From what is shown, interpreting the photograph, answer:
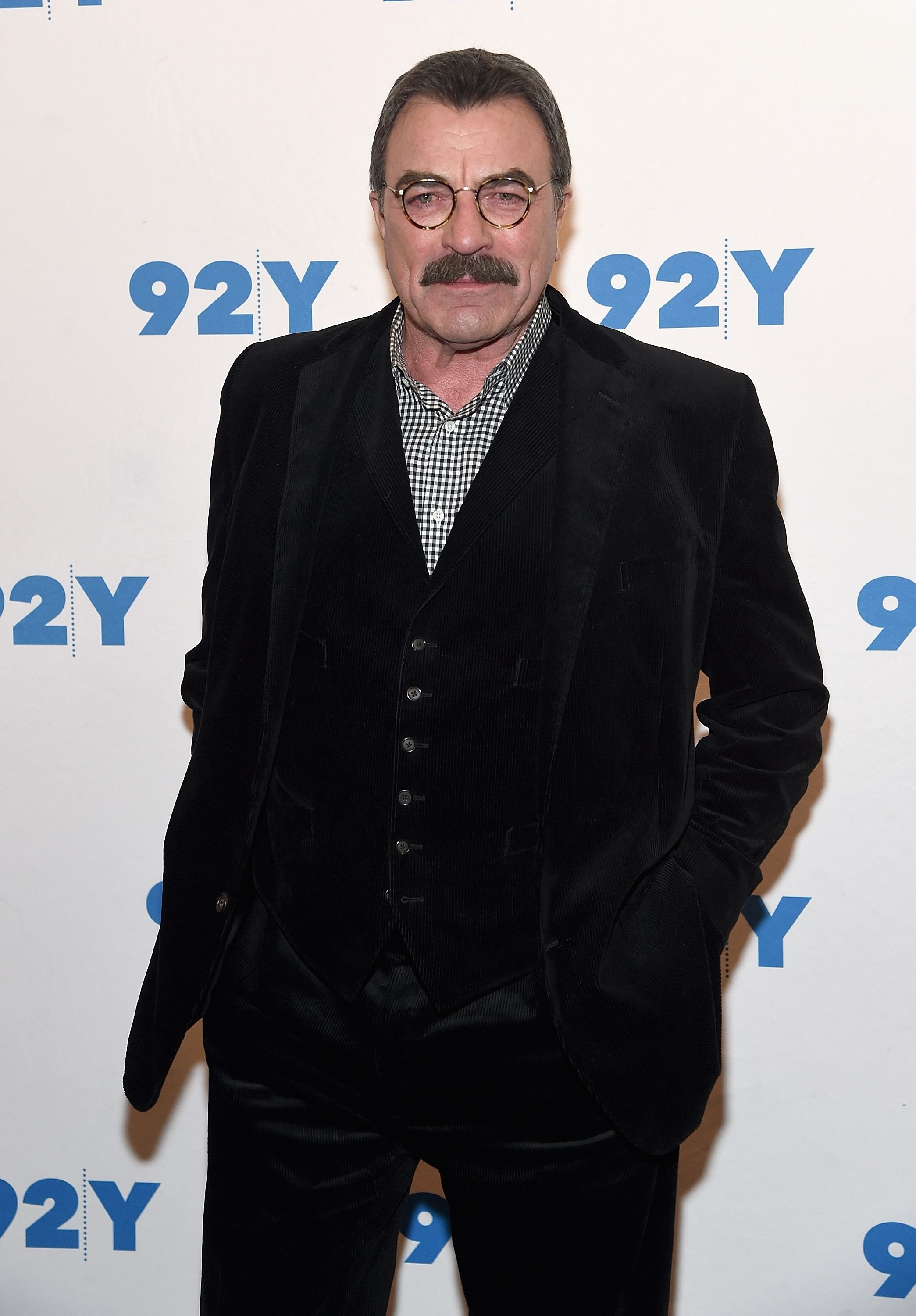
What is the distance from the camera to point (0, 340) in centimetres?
232

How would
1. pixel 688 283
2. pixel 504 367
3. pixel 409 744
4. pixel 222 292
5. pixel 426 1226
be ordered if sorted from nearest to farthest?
pixel 409 744, pixel 504 367, pixel 688 283, pixel 222 292, pixel 426 1226

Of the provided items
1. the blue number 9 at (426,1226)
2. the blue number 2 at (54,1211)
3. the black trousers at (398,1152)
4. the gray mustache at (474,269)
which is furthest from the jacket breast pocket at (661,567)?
the blue number 2 at (54,1211)

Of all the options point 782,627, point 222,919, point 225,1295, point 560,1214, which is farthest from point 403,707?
point 225,1295

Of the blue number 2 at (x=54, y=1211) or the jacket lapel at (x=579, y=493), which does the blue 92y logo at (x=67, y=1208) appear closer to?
the blue number 2 at (x=54, y=1211)

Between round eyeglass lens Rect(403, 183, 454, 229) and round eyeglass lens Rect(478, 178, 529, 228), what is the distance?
4cm

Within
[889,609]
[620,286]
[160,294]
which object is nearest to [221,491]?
[160,294]

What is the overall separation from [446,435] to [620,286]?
739 mm

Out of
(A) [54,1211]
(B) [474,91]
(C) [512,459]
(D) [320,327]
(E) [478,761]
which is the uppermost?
(B) [474,91]

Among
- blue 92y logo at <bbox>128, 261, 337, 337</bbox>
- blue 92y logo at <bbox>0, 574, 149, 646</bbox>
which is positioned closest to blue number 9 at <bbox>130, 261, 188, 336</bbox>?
blue 92y logo at <bbox>128, 261, 337, 337</bbox>

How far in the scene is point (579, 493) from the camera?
1515mm

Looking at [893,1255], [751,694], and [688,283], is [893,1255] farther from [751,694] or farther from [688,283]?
[688,283]

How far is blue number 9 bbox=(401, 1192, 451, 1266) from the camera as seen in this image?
2465 millimetres

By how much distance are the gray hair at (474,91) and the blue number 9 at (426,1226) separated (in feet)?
6.08

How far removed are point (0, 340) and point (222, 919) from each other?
50.6 inches
